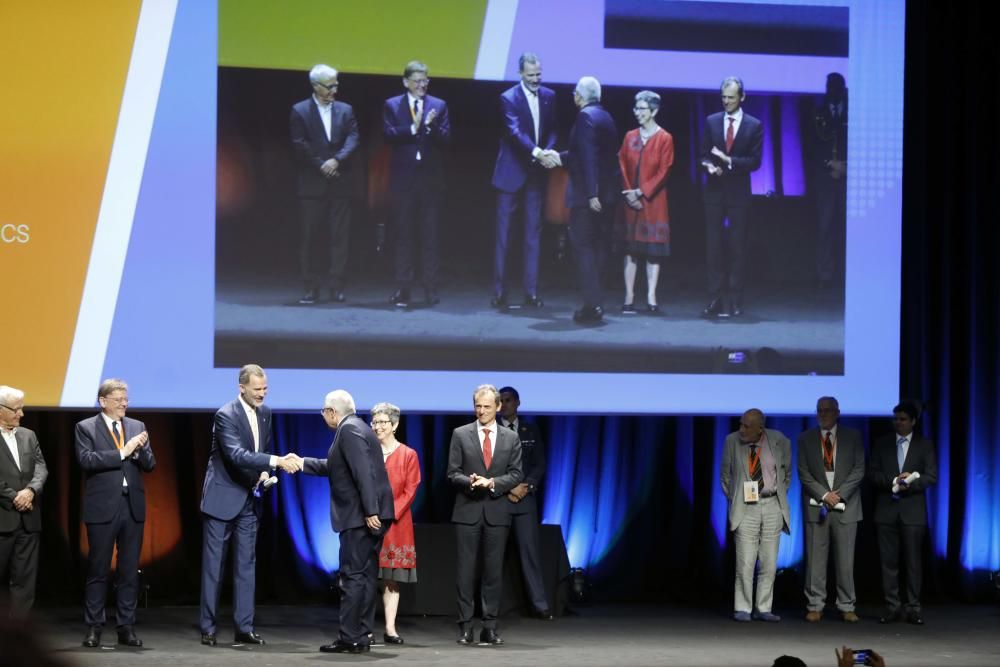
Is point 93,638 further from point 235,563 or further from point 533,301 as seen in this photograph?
point 533,301

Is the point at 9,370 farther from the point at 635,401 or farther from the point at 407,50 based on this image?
the point at 635,401

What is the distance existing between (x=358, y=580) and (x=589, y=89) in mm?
3257

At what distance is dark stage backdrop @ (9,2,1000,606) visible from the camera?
8227 mm

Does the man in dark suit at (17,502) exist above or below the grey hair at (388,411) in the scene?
below

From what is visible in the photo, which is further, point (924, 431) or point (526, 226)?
point (924, 431)

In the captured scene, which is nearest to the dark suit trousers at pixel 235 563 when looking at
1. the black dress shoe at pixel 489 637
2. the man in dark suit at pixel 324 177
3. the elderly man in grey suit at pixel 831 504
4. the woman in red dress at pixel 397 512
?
the woman in red dress at pixel 397 512

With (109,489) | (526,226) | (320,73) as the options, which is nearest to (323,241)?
(320,73)

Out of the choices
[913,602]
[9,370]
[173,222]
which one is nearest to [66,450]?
[9,370]

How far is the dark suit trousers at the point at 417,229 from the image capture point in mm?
7195

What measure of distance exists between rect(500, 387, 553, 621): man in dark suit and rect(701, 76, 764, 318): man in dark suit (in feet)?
4.96

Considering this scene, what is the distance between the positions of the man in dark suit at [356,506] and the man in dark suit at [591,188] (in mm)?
1945

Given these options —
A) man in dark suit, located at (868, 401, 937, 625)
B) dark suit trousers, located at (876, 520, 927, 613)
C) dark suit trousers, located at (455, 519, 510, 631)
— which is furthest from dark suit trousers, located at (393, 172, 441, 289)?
dark suit trousers, located at (876, 520, 927, 613)

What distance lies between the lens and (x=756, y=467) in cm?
726

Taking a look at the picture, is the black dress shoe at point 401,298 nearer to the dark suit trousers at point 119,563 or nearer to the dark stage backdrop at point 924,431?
the dark stage backdrop at point 924,431
